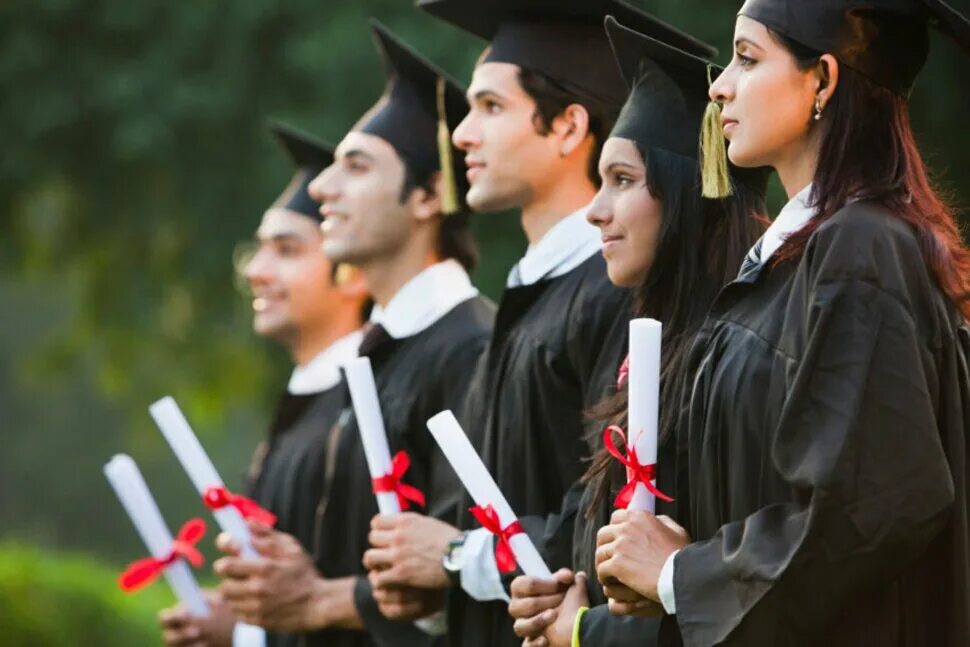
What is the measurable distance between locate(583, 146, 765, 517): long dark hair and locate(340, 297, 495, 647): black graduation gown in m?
1.33

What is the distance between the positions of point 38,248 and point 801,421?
10096 millimetres

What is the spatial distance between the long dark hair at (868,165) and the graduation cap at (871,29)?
0.9 inches

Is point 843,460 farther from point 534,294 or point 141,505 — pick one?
point 141,505

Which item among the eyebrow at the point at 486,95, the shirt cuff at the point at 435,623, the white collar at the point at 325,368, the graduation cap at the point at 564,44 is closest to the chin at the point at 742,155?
the graduation cap at the point at 564,44

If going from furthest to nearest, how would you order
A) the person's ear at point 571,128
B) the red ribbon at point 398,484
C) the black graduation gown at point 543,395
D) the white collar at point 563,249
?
the red ribbon at point 398,484, the person's ear at point 571,128, the white collar at point 563,249, the black graduation gown at point 543,395

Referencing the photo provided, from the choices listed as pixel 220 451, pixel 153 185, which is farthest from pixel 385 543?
pixel 220 451

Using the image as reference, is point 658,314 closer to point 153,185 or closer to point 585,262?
point 585,262

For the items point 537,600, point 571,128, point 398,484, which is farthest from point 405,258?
point 537,600

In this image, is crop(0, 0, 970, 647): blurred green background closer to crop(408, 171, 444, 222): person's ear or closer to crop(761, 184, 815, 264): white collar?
crop(408, 171, 444, 222): person's ear

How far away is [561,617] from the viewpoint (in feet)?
13.5

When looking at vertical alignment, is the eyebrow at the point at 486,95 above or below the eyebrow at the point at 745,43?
above

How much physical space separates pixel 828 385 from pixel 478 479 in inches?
45.5

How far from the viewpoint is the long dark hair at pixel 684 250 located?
4.12 metres

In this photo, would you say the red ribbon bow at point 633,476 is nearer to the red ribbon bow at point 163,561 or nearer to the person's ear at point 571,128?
the person's ear at point 571,128
